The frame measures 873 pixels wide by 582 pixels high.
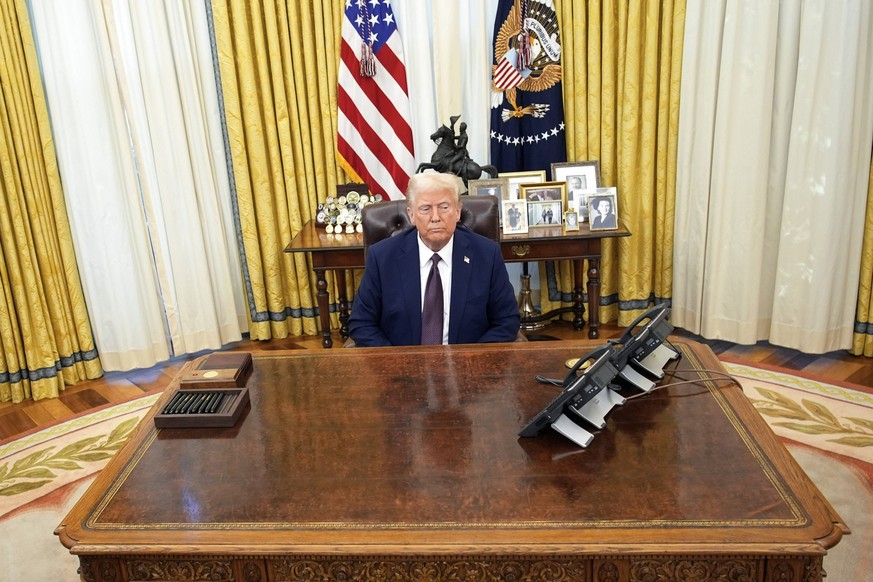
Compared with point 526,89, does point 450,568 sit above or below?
below

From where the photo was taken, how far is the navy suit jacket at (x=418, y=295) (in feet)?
9.07

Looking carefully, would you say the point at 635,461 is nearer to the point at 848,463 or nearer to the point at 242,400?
the point at 242,400

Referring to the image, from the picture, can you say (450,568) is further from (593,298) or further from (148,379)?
(148,379)

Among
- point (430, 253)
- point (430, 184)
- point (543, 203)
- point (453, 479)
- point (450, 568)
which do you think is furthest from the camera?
point (543, 203)

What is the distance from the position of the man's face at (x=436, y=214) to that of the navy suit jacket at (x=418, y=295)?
81 millimetres

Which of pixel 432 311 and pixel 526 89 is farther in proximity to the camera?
pixel 526 89

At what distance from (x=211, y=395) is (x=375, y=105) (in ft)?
8.72

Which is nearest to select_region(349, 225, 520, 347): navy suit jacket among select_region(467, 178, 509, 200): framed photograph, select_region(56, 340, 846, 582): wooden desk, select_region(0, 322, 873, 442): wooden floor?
select_region(56, 340, 846, 582): wooden desk

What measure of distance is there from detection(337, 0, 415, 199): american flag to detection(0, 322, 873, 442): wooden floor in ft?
3.77

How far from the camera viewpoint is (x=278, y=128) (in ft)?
14.3

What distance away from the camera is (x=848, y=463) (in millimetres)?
2939

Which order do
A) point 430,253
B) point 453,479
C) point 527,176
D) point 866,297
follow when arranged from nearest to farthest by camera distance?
point 453,479 → point 430,253 → point 866,297 → point 527,176

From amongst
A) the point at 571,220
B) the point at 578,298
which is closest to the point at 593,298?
the point at 578,298

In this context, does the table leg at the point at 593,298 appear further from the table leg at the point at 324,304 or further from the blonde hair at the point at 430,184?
the blonde hair at the point at 430,184
